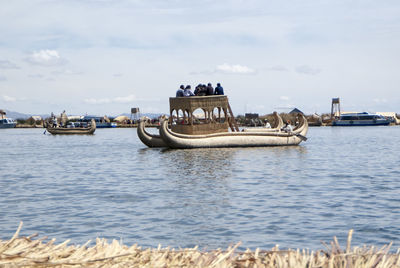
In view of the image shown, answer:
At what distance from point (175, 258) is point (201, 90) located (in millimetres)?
27137

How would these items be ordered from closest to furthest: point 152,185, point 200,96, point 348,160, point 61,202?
point 61,202
point 152,185
point 348,160
point 200,96

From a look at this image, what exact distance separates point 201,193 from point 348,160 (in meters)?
14.5

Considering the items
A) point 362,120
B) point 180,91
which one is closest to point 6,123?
point 362,120

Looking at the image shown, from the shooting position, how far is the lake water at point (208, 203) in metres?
9.57

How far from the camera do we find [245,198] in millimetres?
13758

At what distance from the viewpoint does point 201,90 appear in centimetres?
3166

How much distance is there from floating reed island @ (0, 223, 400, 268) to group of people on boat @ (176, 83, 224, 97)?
26.9m

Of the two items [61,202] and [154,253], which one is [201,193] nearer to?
[61,202]

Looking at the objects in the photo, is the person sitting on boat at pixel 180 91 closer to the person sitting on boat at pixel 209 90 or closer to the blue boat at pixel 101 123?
the person sitting on boat at pixel 209 90

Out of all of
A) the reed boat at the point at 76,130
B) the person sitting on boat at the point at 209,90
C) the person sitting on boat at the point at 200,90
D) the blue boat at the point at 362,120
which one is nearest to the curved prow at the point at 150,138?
the person sitting on boat at the point at 200,90

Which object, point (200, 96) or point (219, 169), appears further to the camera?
point (200, 96)

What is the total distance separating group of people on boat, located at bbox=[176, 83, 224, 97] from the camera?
104 feet

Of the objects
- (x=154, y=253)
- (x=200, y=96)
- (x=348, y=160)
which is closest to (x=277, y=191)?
(x=154, y=253)

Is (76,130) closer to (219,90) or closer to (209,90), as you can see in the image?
(219,90)
